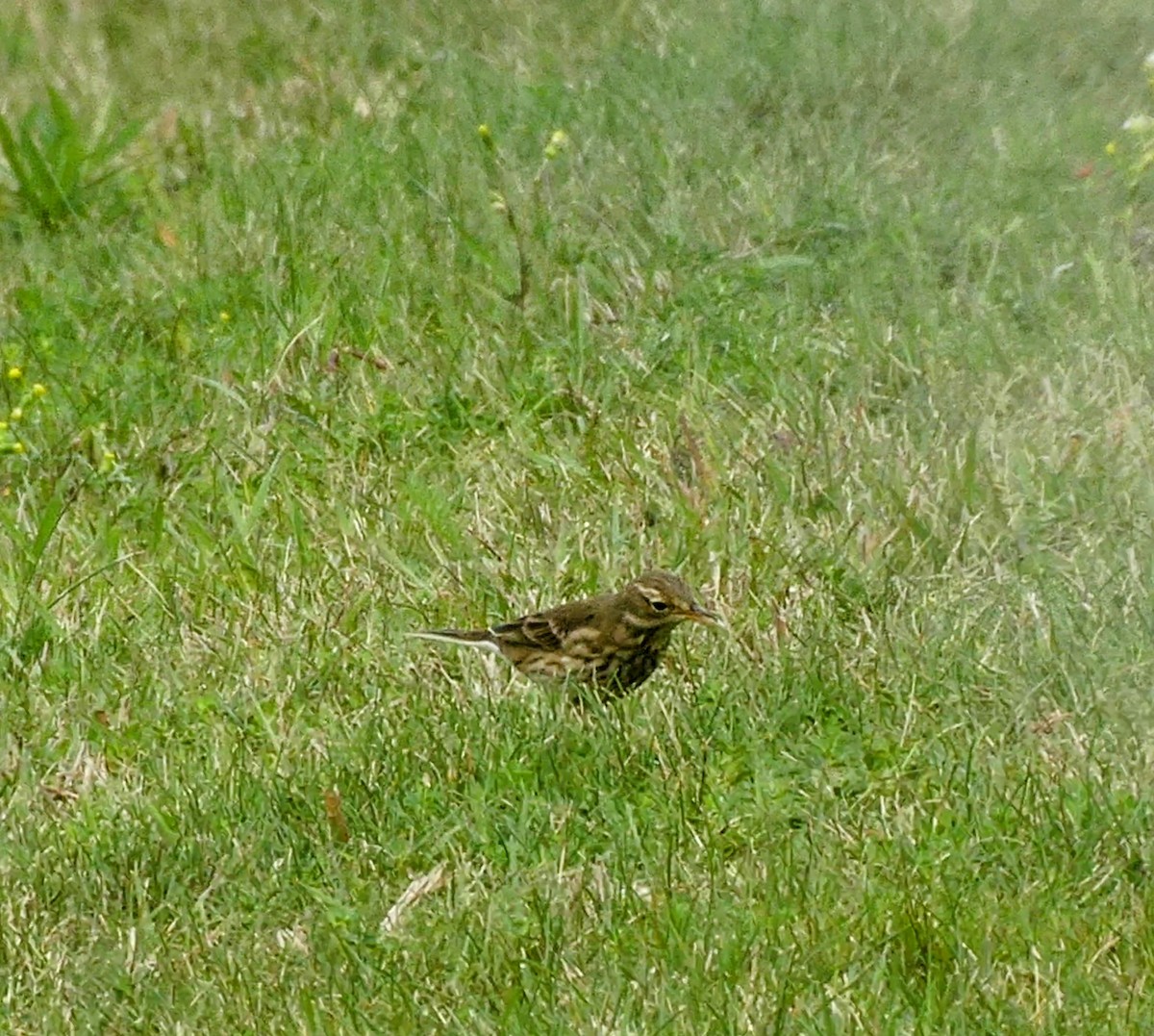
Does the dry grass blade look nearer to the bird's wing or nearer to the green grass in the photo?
the green grass

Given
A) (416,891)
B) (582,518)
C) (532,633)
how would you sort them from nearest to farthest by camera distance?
(416,891), (532,633), (582,518)

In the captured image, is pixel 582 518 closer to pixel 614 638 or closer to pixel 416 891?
pixel 614 638

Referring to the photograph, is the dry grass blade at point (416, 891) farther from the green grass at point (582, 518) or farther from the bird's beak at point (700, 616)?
the bird's beak at point (700, 616)

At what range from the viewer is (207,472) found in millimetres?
7297

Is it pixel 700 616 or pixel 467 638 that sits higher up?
pixel 700 616

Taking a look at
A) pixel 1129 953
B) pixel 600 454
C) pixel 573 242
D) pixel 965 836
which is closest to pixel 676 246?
pixel 573 242

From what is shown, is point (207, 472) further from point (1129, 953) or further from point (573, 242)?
point (1129, 953)

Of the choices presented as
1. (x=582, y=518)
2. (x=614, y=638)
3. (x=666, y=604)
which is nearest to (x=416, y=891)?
(x=614, y=638)

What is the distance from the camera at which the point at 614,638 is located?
5738mm

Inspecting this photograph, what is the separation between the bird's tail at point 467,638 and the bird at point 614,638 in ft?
0.24

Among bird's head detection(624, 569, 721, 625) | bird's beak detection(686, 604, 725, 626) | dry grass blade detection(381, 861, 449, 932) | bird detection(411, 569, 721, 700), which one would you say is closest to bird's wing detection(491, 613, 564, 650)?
bird detection(411, 569, 721, 700)

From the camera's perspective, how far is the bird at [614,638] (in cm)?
574

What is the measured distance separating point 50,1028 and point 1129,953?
6.79 feet

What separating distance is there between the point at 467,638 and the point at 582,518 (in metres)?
0.82
